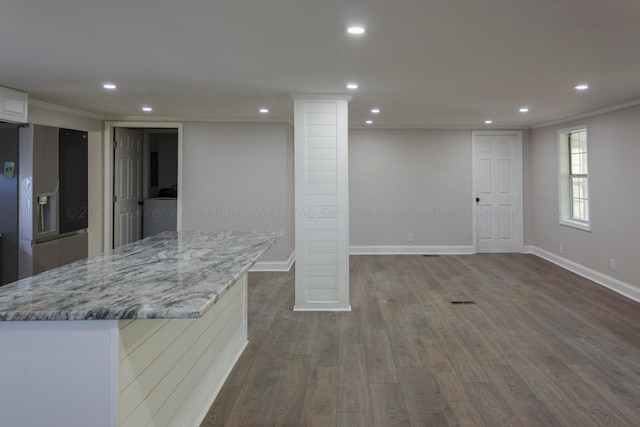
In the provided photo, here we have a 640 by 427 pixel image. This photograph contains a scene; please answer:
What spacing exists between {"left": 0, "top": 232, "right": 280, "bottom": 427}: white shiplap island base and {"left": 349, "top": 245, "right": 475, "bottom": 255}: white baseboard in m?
5.50

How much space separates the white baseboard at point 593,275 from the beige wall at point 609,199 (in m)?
0.05

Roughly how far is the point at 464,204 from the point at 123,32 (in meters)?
6.22

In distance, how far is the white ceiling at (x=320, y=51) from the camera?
Answer: 212 cm

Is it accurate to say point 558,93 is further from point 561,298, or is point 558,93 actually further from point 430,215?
point 430,215

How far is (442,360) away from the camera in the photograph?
313cm

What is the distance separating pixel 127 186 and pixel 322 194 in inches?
144

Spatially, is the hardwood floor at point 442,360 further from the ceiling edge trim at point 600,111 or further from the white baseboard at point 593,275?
the ceiling edge trim at point 600,111

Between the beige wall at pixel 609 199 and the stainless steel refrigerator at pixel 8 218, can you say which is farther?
the beige wall at pixel 609 199

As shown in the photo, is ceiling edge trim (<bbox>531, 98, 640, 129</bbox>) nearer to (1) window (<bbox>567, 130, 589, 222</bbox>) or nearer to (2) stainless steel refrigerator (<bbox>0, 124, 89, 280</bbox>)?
(1) window (<bbox>567, 130, 589, 222</bbox>)

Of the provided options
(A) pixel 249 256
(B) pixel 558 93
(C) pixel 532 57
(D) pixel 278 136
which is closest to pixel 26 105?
(D) pixel 278 136

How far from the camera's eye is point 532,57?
9.66 ft

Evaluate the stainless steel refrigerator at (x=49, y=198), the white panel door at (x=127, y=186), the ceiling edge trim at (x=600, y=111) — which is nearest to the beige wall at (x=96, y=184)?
the white panel door at (x=127, y=186)

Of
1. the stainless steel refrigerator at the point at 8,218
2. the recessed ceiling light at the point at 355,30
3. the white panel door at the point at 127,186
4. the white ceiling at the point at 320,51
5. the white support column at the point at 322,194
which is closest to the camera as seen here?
the white ceiling at the point at 320,51

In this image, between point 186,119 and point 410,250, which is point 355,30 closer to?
point 186,119
